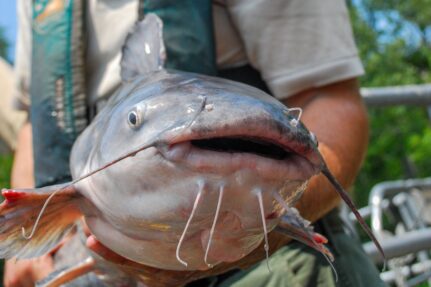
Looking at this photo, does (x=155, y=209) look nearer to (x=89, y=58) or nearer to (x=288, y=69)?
(x=288, y=69)

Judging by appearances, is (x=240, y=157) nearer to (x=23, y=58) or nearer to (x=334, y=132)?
(x=334, y=132)

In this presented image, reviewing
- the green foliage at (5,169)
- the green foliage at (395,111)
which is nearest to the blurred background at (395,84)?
the green foliage at (395,111)

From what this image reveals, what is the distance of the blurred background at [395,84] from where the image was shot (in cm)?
1148

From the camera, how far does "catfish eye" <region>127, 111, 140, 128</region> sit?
0.94 metres

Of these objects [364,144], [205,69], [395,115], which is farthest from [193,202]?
[395,115]

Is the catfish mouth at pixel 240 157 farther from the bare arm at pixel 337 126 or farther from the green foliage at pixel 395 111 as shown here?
the green foliage at pixel 395 111

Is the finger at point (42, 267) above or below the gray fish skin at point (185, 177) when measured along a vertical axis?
A: below

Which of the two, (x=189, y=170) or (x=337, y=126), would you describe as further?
(x=337, y=126)

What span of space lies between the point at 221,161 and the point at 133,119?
0.21m

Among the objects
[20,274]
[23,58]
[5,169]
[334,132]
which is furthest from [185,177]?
[5,169]

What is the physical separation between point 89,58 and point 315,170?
1.10 m

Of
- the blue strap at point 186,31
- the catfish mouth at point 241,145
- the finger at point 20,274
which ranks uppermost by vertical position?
the catfish mouth at point 241,145

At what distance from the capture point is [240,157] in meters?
0.80

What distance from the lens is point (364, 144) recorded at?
172 cm
